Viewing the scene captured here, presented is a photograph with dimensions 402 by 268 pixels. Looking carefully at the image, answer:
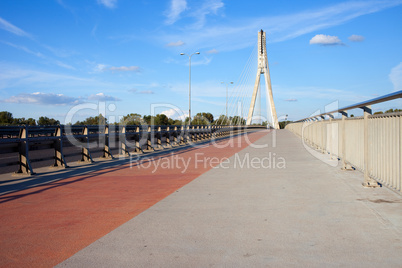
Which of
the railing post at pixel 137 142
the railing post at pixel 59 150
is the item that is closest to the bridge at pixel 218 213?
the railing post at pixel 59 150

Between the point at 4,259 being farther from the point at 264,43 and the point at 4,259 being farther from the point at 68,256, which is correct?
the point at 264,43

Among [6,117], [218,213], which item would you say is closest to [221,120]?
[6,117]

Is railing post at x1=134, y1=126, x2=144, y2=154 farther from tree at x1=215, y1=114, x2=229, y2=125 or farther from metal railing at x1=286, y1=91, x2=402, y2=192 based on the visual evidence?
tree at x1=215, y1=114, x2=229, y2=125

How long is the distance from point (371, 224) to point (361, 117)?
3.79 meters

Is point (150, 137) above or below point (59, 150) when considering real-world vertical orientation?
above

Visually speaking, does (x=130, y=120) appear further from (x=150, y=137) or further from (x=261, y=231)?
(x=261, y=231)

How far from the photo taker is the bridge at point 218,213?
13.4 ft

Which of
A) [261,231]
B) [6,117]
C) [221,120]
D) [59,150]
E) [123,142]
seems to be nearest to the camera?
[261,231]

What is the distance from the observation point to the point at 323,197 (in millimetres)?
6934

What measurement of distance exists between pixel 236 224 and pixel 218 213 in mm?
709

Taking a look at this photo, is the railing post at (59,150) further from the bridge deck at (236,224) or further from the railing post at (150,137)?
the railing post at (150,137)

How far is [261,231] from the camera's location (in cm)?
490

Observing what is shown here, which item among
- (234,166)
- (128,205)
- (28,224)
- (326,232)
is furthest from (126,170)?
(326,232)

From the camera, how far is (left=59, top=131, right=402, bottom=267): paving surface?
3.94 meters
